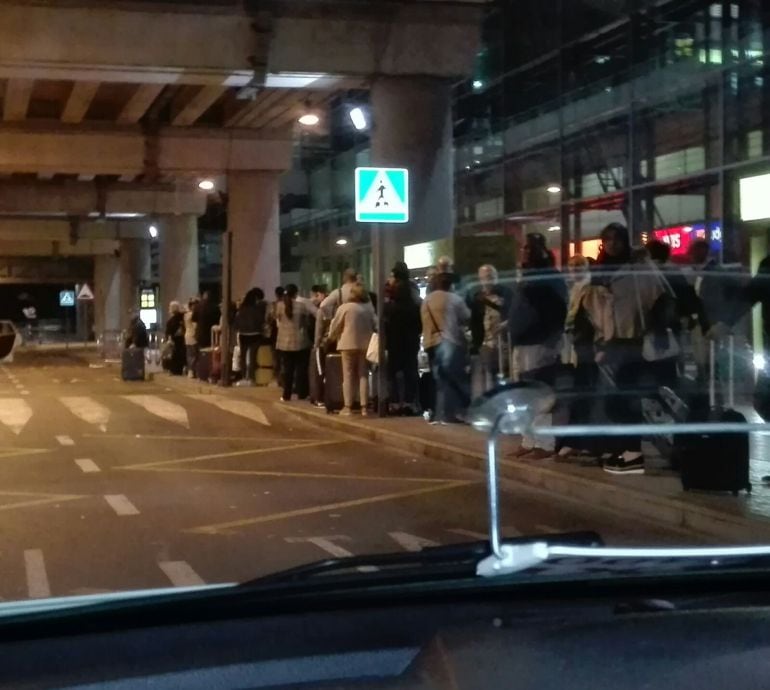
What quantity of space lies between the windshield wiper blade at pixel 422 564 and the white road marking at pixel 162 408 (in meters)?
14.0

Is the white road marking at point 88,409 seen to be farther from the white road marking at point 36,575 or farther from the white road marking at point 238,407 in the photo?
the white road marking at point 36,575

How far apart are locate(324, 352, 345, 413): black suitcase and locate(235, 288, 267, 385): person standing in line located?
5847 millimetres

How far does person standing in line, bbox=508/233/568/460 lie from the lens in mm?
12219

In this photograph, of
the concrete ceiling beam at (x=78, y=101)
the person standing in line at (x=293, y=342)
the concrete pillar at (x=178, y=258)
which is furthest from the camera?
the concrete pillar at (x=178, y=258)

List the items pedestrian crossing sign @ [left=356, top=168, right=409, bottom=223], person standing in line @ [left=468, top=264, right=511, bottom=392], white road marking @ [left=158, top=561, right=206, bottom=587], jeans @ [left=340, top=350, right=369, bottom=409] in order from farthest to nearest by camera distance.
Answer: jeans @ [left=340, top=350, right=369, bottom=409]
pedestrian crossing sign @ [left=356, top=168, right=409, bottom=223]
person standing in line @ [left=468, top=264, right=511, bottom=392]
white road marking @ [left=158, top=561, right=206, bottom=587]

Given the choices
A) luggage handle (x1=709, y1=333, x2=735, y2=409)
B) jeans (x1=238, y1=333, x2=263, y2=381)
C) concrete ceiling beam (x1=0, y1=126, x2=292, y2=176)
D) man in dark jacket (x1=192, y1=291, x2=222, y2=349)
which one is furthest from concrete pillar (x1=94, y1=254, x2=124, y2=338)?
luggage handle (x1=709, y1=333, x2=735, y2=409)

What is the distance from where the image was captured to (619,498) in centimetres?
1015

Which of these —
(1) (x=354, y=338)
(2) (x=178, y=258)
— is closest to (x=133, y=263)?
(2) (x=178, y=258)

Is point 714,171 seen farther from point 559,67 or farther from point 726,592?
point 726,592

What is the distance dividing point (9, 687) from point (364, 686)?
648 mm

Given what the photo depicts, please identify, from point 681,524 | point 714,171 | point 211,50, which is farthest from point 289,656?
point 714,171

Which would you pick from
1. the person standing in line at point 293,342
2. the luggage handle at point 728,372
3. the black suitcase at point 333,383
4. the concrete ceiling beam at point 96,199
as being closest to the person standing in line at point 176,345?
the person standing in line at point 293,342

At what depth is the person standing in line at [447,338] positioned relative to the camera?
50.0ft

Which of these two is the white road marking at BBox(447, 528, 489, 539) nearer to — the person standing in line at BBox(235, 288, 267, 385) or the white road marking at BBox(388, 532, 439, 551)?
the white road marking at BBox(388, 532, 439, 551)
